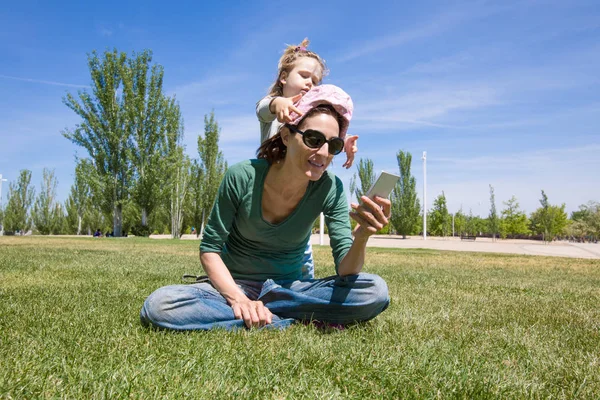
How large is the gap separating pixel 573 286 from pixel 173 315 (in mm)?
5381

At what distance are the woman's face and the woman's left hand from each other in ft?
0.99

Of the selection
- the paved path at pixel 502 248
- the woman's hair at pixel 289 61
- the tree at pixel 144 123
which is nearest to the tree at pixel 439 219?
the paved path at pixel 502 248

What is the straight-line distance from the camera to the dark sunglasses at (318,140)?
2.31 metres

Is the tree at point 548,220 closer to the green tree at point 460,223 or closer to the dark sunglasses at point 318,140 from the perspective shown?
the green tree at point 460,223

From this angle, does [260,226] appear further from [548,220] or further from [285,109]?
[548,220]

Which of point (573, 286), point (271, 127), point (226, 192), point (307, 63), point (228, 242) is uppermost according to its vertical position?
point (307, 63)

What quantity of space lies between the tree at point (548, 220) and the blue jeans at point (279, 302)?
115 feet

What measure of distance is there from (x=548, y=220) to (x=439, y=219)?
50.3ft

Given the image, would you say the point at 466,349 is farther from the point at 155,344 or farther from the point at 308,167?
the point at 155,344

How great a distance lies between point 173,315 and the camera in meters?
2.46

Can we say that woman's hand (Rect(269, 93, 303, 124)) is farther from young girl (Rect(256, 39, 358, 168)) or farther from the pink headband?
young girl (Rect(256, 39, 358, 168))

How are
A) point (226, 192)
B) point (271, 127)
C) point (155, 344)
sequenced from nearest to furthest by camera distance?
point (155, 344)
point (226, 192)
point (271, 127)

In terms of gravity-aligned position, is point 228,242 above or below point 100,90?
below

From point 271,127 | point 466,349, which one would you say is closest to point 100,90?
point 271,127
